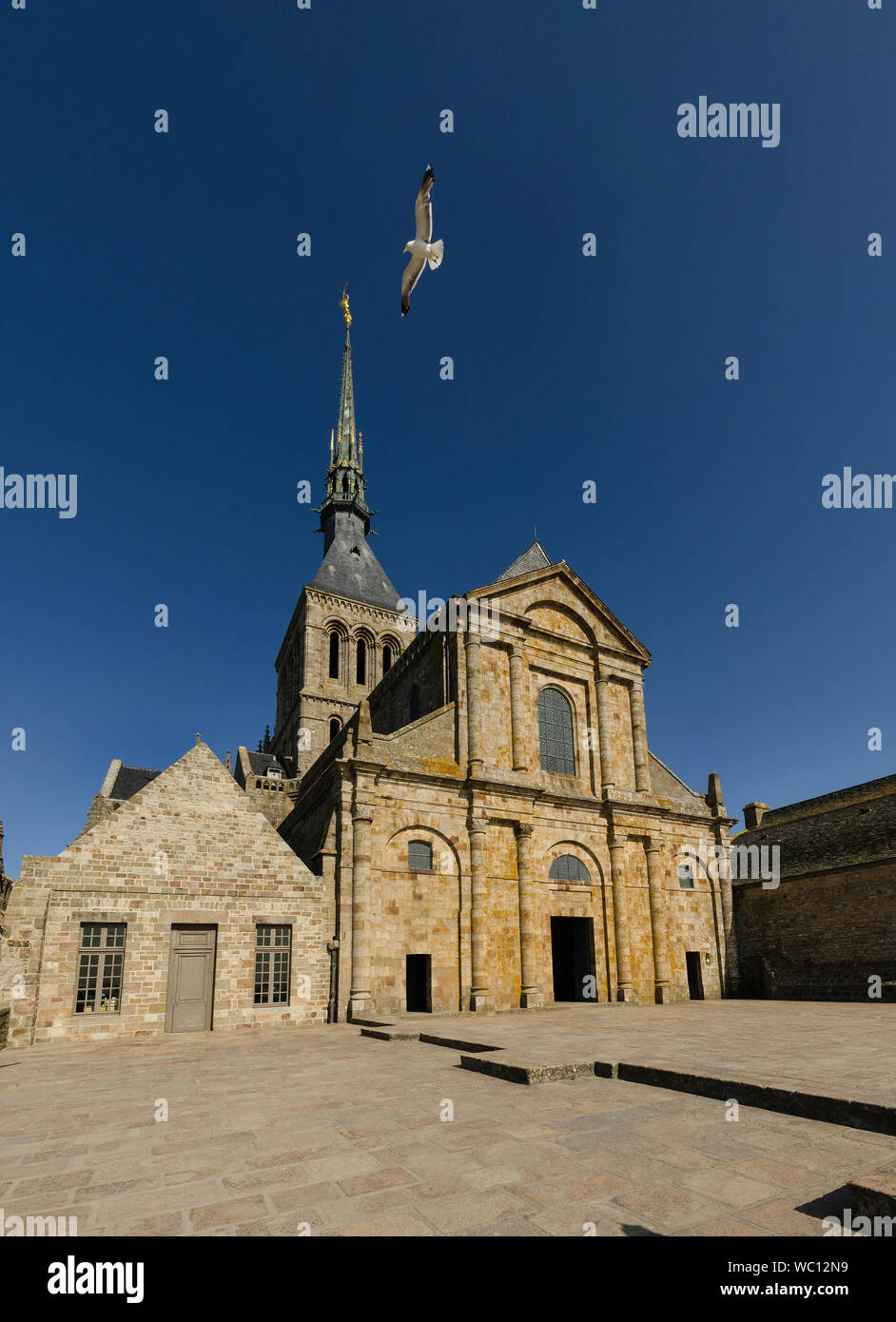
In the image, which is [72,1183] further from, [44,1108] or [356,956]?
[356,956]

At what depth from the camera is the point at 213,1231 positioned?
420cm

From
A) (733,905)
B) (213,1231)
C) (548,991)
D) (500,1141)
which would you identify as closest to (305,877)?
(548,991)

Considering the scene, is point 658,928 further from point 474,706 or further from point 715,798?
point 474,706

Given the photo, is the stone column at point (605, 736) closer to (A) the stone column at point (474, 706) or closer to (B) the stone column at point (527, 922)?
(B) the stone column at point (527, 922)

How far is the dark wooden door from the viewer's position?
1619 cm

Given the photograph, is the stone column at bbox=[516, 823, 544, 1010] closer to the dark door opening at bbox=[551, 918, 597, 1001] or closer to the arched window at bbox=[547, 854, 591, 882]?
the arched window at bbox=[547, 854, 591, 882]

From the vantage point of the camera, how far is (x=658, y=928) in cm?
2412

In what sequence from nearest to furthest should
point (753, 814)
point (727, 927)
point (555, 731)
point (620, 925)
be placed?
1. point (620, 925)
2. point (555, 731)
3. point (727, 927)
4. point (753, 814)

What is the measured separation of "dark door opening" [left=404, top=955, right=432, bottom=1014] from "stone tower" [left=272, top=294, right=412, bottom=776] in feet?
78.5

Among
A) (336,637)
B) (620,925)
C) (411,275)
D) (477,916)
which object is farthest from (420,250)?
(336,637)

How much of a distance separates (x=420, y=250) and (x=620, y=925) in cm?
2055

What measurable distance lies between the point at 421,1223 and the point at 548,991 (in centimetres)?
1826

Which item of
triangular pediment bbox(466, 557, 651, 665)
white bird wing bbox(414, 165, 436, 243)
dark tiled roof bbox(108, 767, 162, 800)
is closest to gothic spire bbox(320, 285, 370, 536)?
dark tiled roof bbox(108, 767, 162, 800)

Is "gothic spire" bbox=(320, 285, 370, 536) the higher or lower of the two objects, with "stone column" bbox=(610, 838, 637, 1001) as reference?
higher
